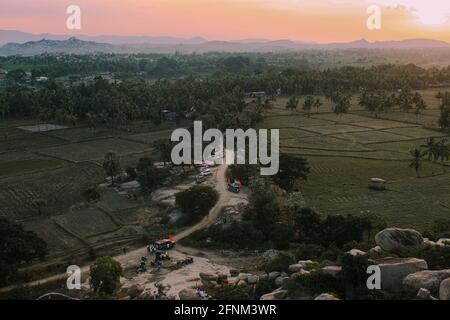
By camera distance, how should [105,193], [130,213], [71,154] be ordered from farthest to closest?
[71,154] → [105,193] → [130,213]

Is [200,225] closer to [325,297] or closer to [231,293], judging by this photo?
[231,293]

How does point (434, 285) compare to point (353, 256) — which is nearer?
point (434, 285)

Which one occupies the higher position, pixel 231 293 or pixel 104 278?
pixel 231 293

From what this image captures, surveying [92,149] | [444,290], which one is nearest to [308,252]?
[444,290]

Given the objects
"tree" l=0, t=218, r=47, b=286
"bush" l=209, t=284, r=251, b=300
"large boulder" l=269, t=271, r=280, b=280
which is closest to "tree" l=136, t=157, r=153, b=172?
"tree" l=0, t=218, r=47, b=286

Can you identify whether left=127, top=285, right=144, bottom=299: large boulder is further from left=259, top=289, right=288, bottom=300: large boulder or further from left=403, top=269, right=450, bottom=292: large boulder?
left=403, top=269, right=450, bottom=292: large boulder
